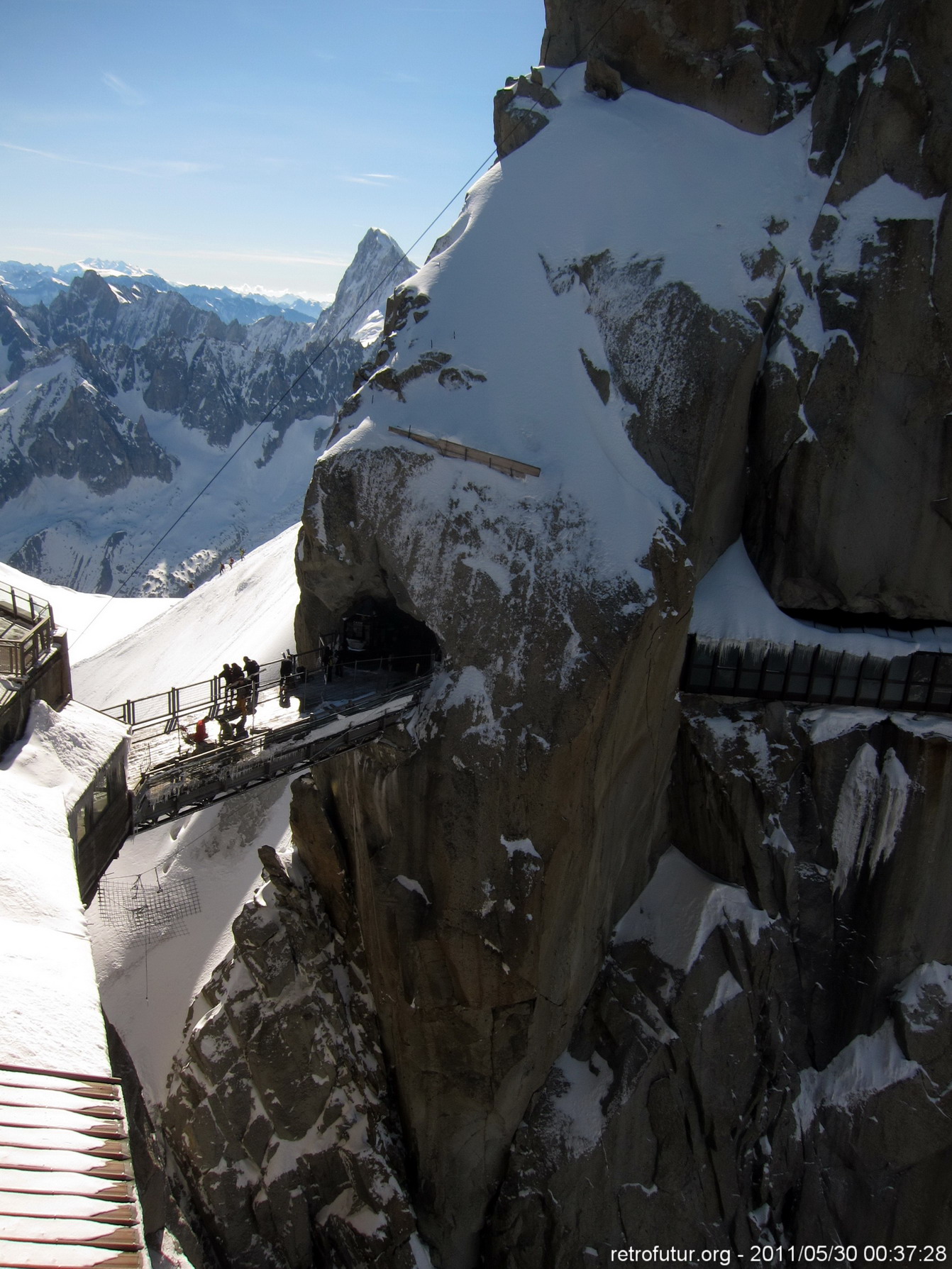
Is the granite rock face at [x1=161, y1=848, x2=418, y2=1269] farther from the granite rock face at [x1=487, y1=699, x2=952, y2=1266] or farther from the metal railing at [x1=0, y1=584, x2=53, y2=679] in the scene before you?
the metal railing at [x1=0, y1=584, x2=53, y2=679]

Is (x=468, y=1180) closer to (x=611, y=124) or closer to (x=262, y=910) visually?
(x=262, y=910)

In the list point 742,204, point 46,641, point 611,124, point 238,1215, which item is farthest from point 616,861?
point 611,124

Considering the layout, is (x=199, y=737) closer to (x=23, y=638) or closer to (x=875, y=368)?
(x=23, y=638)

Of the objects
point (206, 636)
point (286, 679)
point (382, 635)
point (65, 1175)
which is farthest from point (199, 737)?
point (206, 636)

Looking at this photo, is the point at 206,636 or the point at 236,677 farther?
the point at 206,636

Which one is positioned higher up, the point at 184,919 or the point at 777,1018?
the point at 777,1018

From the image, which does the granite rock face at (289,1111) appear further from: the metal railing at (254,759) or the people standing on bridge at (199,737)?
the people standing on bridge at (199,737)

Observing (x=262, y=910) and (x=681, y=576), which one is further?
(x=262, y=910)
